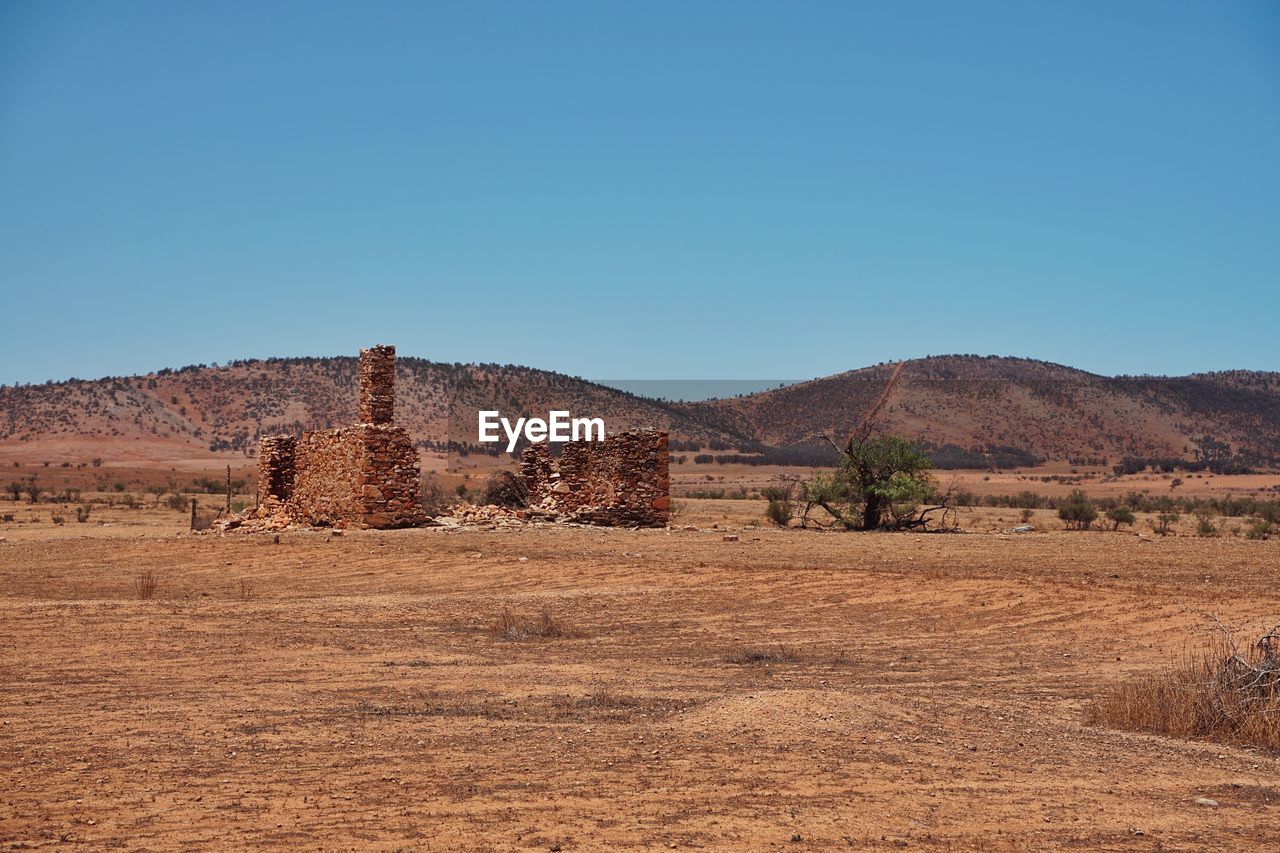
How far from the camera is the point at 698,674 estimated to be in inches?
457

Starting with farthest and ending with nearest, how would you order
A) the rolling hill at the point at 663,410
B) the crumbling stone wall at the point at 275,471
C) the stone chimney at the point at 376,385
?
the rolling hill at the point at 663,410 < the crumbling stone wall at the point at 275,471 < the stone chimney at the point at 376,385

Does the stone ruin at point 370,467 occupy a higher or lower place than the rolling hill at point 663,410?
lower

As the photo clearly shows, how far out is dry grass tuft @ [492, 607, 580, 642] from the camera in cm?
1384

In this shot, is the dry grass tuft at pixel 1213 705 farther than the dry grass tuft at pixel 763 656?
No

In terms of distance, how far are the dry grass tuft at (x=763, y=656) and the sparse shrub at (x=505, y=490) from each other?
1948 centimetres

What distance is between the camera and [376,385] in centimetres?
2667

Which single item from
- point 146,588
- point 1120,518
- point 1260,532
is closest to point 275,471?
point 146,588

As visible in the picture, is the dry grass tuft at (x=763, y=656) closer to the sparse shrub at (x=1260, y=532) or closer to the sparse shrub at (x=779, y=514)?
the sparse shrub at (x=779, y=514)

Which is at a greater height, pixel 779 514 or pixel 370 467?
pixel 370 467

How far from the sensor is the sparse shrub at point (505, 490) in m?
32.1

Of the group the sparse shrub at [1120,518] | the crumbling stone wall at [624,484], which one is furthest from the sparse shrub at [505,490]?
the sparse shrub at [1120,518]

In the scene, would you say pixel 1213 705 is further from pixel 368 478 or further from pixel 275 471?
pixel 275 471

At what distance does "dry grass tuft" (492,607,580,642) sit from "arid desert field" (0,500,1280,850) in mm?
84

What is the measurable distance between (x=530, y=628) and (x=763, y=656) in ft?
10.0
